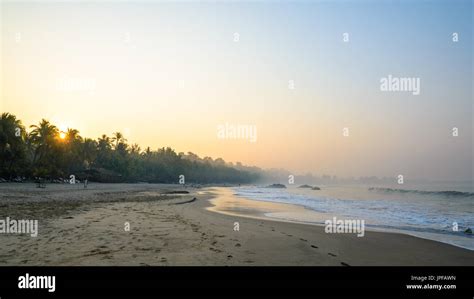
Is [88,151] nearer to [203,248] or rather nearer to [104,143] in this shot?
[104,143]

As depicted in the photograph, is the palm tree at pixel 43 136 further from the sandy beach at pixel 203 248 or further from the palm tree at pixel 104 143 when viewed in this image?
the sandy beach at pixel 203 248

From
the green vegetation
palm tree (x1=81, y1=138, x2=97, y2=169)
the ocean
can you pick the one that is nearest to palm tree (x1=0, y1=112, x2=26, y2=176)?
the green vegetation

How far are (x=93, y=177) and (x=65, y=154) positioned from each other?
879 cm

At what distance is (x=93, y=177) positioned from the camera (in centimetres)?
6906

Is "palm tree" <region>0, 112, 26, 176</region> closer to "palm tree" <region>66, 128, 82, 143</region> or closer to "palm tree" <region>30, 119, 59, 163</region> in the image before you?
"palm tree" <region>30, 119, 59, 163</region>

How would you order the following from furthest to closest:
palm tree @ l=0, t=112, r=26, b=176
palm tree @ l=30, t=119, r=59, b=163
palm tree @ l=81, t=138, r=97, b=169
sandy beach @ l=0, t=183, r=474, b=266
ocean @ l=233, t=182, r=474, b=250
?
1. palm tree @ l=81, t=138, r=97, b=169
2. palm tree @ l=30, t=119, r=59, b=163
3. palm tree @ l=0, t=112, r=26, b=176
4. ocean @ l=233, t=182, r=474, b=250
5. sandy beach @ l=0, t=183, r=474, b=266

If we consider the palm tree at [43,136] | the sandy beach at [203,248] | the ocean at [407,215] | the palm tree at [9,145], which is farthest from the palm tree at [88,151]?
the sandy beach at [203,248]

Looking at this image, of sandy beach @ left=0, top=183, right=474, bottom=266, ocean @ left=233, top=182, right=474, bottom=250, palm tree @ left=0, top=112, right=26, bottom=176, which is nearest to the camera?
sandy beach @ left=0, top=183, right=474, bottom=266

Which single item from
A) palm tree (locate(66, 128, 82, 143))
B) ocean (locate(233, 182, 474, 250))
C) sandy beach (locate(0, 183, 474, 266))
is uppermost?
palm tree (locate(66, 128, 82, 143))

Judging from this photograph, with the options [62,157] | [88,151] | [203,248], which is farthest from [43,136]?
[203,248]

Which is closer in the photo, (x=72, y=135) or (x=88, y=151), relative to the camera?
(x=72, y=135)
